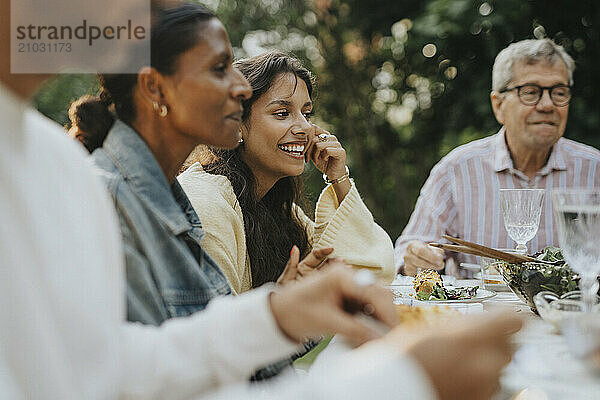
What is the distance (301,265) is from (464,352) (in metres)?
0.71

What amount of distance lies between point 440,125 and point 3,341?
5.41 meters

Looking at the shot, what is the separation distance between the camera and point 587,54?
4734 millimetres

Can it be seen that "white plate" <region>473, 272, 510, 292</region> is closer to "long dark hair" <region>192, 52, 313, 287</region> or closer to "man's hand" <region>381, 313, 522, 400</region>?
"long dark hair" <region>192, 52, 313, 287</region>

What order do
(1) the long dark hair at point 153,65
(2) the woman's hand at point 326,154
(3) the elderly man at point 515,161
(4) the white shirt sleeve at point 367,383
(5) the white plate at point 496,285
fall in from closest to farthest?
(4) the white shirt sleeve at point 367,383
(1) the long dark hair at point 153,65
(5) the white plate at point 496,285
(2) the woman's hand at point 326,154
(3) the elderly man at point 515,161

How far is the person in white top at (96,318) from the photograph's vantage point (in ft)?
2.69

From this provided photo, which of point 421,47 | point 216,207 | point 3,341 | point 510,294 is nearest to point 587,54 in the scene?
point 421,47

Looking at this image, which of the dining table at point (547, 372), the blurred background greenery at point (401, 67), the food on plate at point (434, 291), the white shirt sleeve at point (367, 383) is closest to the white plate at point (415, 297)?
the food on plate at point (434, 291)

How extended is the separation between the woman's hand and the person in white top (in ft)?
4.75

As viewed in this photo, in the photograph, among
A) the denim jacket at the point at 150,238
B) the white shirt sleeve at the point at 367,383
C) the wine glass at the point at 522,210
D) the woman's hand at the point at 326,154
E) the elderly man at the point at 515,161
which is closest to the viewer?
the white shirt sleeve at the point at 367,383

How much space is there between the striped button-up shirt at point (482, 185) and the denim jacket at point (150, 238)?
2.01m

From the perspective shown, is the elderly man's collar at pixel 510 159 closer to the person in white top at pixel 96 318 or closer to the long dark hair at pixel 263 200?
the long dark hair at pixel 263 200

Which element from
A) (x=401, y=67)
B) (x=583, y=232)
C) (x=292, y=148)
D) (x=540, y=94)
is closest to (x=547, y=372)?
(x=583, y=232)

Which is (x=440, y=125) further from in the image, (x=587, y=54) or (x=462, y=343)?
(x=462, y=343)

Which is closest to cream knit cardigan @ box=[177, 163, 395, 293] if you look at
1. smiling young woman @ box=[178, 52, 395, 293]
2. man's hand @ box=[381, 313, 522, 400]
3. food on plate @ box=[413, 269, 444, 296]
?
smiling young woman @ box=[178, 52, 395, 293]
